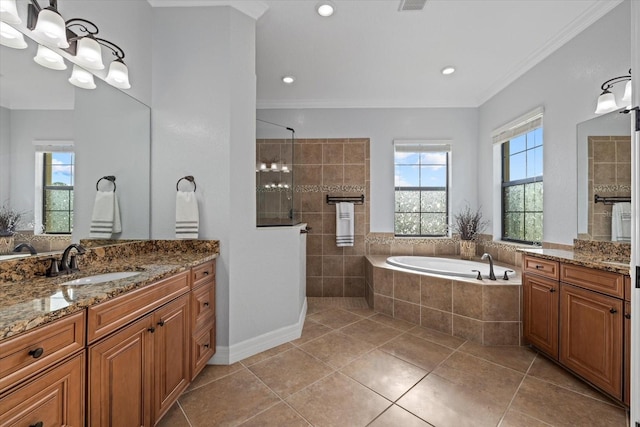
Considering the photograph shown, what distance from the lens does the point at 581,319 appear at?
5.49 ft

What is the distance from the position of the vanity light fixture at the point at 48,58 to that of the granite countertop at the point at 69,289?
3.30 feet

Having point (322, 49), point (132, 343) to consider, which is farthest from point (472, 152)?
point (132, 343)

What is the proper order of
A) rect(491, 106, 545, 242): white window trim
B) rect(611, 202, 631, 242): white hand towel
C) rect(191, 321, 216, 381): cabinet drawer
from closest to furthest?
rect(191, 321, 216, 381): cabinet drawer, rect(611, 202, 631, 242): white hand towel, rect(491, 106, 545, 242): white window trim

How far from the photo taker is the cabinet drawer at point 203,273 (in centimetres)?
163

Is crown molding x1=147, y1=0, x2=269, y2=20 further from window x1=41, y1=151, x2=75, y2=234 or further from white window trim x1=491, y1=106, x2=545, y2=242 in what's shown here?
white window trim x1=491, y1=106, x2=545, y2=242

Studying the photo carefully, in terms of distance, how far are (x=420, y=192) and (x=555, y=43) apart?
1961 mm

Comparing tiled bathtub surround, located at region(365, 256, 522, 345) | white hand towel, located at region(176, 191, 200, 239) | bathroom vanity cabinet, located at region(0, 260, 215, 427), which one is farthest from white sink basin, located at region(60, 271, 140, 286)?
tiled bathtub surround, located at region(365, 256, 522, 345)

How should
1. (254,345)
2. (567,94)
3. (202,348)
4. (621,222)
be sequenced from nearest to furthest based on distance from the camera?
(202,348)
(621,222)
(254,345)
(567,94)

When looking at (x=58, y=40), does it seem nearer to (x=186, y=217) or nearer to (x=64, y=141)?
(x=64, y=141)

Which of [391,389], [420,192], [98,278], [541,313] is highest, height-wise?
[420,192]

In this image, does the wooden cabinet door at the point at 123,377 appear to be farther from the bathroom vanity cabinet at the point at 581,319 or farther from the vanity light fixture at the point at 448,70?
the vanity light fixture at the point at 448,70

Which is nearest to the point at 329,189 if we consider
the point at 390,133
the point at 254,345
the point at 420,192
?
the point at 390,133

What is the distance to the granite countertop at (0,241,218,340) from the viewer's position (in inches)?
29.5

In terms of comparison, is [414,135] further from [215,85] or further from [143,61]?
[143,61]
